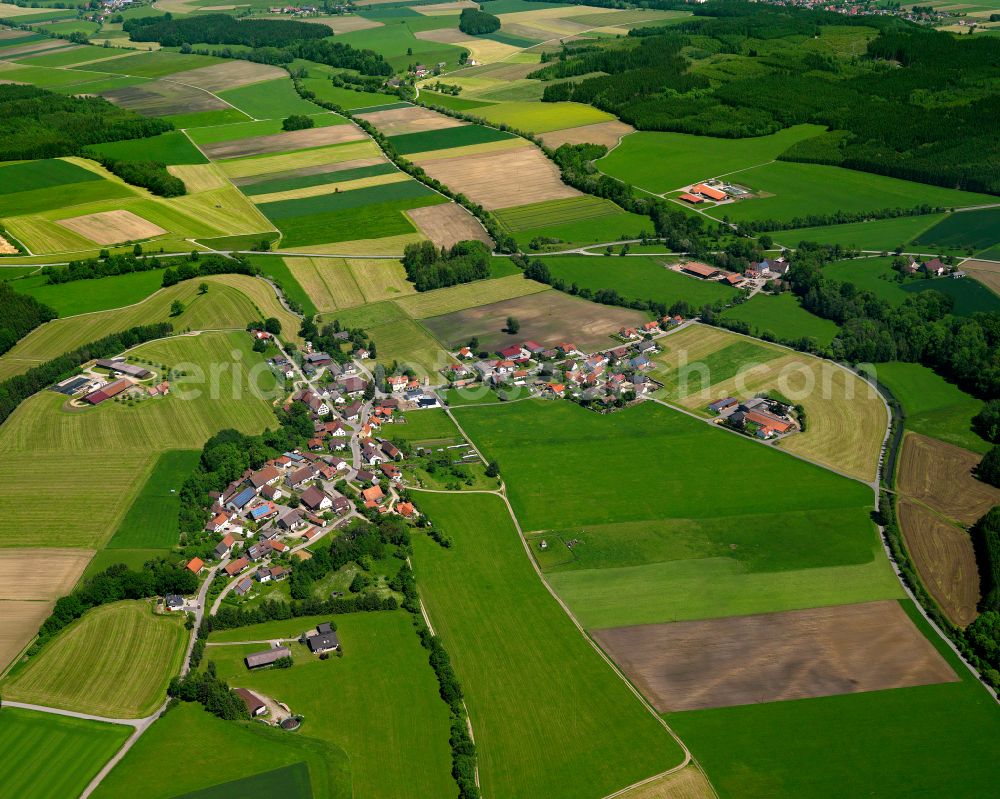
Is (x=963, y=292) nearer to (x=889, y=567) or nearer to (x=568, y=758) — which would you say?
(x=889, y=567)

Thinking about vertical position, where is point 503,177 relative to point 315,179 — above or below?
above

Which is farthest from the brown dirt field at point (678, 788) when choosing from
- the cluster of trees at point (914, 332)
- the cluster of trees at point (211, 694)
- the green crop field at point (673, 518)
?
the cluster of trees at point (914, 332)

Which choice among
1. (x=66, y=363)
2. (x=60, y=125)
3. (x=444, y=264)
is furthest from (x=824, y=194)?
(x=60, y=125)

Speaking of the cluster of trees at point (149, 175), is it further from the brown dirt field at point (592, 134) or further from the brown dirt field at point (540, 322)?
the brown dirt field at point (592, 134)

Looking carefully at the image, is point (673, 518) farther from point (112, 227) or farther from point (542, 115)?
point (542, 115)

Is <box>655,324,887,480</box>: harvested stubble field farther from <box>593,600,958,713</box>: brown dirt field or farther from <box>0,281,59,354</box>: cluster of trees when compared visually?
<box>0,281,59,354</box>: cluster of trees

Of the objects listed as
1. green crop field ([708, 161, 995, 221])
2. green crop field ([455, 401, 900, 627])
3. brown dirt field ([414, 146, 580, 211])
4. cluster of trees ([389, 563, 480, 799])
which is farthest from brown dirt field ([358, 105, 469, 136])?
cluster of trees ([389, 563, 480, 799])

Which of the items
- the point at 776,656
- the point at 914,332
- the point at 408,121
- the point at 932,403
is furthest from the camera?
the point at 408,121
